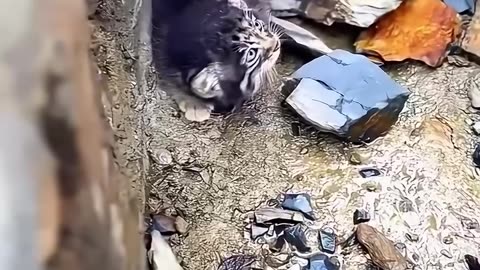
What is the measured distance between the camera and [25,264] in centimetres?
37

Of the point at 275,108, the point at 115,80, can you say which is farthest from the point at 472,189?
the point at 115,80

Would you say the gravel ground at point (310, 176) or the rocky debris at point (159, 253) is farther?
the gravel ground at point (310, 176)

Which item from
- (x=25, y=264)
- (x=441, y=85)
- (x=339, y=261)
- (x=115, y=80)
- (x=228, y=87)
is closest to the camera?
(x=25, y=264)

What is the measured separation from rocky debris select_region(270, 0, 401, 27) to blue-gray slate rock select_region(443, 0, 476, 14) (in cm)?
14

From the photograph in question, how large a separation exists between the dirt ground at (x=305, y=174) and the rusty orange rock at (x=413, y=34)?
Answer: 0.10 m

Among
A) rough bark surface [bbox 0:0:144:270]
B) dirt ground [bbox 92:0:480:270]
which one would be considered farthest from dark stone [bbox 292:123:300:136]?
rough bark surface [bbox 0:0:144:270]

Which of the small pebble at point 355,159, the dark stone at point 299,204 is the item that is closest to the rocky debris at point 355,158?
the small pebble at point 355,159

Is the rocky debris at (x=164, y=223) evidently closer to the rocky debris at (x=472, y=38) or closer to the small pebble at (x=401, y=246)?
the small pebble at (x=401, y=246)

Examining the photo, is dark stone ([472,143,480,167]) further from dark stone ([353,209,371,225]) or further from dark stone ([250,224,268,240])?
dark stone ([250,224,268,240])

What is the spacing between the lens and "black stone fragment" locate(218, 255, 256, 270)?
3.44 ft

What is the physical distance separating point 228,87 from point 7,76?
81cm

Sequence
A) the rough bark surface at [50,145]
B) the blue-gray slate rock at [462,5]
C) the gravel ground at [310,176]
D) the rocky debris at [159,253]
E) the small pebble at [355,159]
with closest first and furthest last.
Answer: the rough bark surface at [50,145] → the rocky debris at [159,253] → the gravel ground at [310,176] → the small pebble at [355,159] → the blue-gray slate rock at [462,5]

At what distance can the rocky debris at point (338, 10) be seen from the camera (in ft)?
4.36

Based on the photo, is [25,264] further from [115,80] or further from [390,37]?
[390,37]
